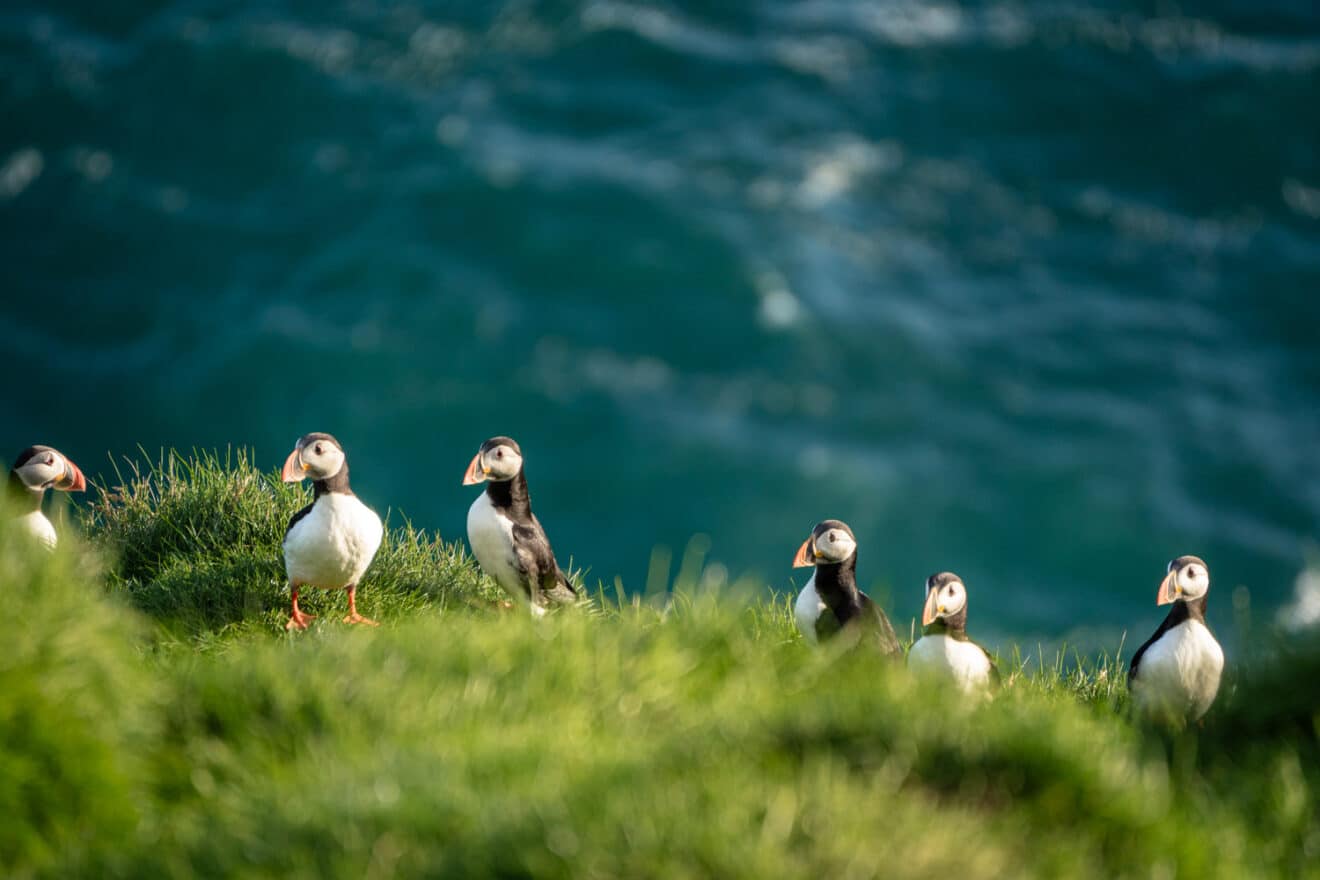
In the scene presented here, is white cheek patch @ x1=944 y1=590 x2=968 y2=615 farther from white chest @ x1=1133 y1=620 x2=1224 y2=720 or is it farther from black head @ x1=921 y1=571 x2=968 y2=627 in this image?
white chest @ x1=1133 y1=620 x2=1224 y2=720

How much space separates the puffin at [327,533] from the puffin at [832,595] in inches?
83.7

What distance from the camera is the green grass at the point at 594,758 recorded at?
14.0ft

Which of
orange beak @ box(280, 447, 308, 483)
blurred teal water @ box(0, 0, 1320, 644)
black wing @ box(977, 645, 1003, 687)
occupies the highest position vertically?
blurred teal water @ box(0, 0, 1320, 644)

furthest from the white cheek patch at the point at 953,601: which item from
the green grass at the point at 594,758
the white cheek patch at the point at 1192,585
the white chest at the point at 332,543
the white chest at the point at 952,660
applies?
the white chest at the point at 332,543

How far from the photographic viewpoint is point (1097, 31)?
53844mm

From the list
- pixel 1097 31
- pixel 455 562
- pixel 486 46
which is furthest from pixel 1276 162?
pixel 455 562

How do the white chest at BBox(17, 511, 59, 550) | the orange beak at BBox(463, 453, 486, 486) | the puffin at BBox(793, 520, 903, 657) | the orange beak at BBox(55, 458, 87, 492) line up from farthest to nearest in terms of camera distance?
the orange beak at BBox(55, 458, 87, 492)
the orange beak at BBox(463, 453, 486, 486)
the white chest at BBox(17, 511, 59, 550)
the puffin at BBox(793, 520, 903, 657)

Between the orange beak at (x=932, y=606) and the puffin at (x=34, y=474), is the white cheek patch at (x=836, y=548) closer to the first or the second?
the orange beak at (x=932, y=606)

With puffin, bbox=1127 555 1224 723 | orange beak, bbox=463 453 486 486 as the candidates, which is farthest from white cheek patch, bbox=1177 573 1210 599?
orange beak, bbox=463 453 486 486

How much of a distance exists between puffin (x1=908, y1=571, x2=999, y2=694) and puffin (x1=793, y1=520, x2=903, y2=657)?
0.74 ft

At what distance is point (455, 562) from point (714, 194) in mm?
39412

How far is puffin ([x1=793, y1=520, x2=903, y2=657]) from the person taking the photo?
6.77 meters

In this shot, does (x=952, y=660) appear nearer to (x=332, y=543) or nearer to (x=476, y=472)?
(x=476, y=472)

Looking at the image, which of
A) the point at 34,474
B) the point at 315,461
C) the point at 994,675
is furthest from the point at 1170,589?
the point at 34,474
